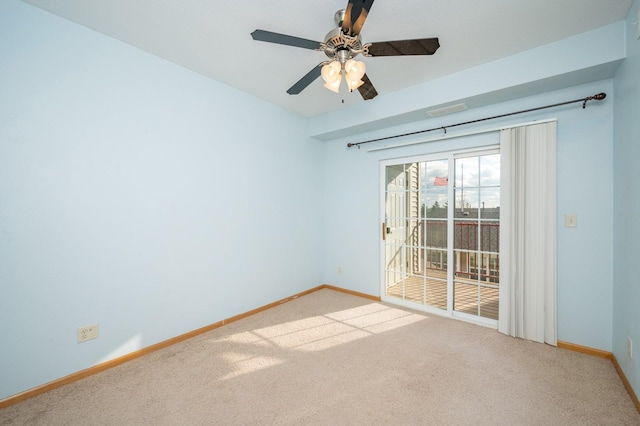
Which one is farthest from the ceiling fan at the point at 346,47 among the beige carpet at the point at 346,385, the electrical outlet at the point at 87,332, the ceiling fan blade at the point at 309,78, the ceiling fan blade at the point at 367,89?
the electrical outlet at the point at 87,332

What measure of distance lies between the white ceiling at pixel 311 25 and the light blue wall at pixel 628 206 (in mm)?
457

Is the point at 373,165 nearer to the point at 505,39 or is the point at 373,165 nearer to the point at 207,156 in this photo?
the point at 505,39

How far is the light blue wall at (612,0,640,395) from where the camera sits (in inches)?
69.5

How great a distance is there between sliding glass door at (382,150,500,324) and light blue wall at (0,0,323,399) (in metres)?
1.91

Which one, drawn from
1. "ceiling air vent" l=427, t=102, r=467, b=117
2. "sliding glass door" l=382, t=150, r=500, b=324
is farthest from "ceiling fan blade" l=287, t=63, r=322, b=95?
"sliding glass door" l=382, t=150, r=500, b=324

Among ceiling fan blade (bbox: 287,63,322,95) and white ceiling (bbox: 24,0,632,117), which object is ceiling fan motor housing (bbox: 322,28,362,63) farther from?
white ceiling (bbox: 24,0,632,117)

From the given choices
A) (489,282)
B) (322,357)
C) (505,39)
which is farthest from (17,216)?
(489,282)

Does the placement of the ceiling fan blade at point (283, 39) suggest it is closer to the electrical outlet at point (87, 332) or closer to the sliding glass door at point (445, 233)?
the sliding glass door at point (445, 233)

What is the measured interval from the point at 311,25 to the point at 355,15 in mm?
775

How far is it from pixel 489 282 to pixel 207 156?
349cm

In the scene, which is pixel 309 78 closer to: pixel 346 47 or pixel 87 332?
pixel 346 47

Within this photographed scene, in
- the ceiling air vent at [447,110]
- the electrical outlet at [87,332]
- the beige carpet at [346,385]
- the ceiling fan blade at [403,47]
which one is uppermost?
the ceiling air vent at [447,110]

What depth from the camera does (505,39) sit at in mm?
2234

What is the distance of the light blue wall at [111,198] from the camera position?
1.83m
